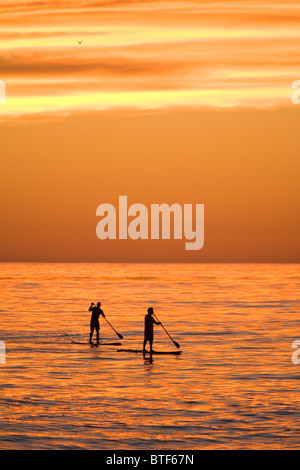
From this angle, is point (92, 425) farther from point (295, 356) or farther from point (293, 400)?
point (295, 356)

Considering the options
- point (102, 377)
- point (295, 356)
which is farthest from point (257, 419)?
point (295, 356)

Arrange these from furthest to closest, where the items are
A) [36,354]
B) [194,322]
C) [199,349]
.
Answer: [194,322] → [199,349] → [36,354]

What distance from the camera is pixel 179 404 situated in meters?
24.2

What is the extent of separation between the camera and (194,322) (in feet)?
185

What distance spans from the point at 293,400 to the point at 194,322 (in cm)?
3138

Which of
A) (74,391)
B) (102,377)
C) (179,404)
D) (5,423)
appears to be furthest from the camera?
(102,377)

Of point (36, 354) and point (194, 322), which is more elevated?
point (194, 322)

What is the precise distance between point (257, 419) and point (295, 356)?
47.5 feet
